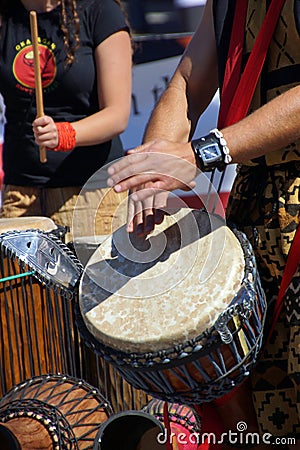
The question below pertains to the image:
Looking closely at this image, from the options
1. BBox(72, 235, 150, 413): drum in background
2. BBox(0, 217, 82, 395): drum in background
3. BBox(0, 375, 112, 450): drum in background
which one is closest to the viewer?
BBox(0, 375, 112, 450): drum in background

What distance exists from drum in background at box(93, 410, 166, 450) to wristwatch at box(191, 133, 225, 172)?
1.01 meters

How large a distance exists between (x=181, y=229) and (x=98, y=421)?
1.11 m

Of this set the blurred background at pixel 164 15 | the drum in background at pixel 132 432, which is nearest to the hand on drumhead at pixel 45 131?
the drum in background at pixel 132 432

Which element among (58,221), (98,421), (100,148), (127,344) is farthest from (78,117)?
(127,344)

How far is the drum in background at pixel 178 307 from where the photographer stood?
5.83 feet

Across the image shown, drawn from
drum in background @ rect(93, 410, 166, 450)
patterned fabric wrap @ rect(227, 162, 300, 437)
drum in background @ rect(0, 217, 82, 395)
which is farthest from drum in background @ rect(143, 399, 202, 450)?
patterned fabric wrap @ rect(227, 162, 300, 437)

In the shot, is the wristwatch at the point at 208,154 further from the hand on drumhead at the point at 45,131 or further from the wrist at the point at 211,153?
the hand on drumhead at the point at 45,131

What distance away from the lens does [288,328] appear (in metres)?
1.93

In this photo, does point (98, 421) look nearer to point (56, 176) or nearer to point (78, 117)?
point (56, 176)

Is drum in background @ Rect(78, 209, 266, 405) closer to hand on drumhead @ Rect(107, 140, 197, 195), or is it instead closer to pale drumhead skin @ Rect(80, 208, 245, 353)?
pale drumhead skin @ Rect(80, 208, 245, 353)

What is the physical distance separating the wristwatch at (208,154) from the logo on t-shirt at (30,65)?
1661 millimetres

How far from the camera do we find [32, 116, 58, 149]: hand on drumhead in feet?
10.1

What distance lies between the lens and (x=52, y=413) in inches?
103

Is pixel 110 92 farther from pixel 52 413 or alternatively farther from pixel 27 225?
pixel 52 413
